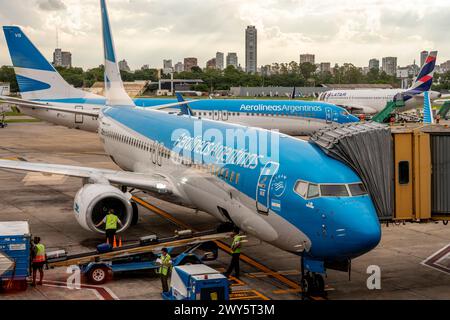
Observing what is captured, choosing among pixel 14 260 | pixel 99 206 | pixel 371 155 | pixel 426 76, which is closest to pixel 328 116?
pixel 426 76

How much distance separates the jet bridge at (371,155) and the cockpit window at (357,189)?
1.57 ft

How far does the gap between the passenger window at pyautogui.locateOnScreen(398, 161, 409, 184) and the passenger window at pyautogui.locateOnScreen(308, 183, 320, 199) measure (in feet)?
9.61

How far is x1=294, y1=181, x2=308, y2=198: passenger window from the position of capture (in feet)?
53.9

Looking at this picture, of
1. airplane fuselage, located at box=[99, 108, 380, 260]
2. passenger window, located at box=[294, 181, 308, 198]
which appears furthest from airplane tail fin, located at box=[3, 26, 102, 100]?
passenger window, located at box=[294, 181, 308, 198]

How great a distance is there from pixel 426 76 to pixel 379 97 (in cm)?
964

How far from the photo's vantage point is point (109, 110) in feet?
120

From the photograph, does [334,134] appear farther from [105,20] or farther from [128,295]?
[105,20]

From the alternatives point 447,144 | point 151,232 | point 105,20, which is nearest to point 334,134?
point 447,144

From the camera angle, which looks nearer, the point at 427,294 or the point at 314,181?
the point at 314,181

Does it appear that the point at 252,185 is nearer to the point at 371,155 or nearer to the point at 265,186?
the point at 265,186

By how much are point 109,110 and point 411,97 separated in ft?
183

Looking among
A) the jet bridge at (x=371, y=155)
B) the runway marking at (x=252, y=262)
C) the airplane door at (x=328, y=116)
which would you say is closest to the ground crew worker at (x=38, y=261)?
the runway marking at (x=252, y=262)

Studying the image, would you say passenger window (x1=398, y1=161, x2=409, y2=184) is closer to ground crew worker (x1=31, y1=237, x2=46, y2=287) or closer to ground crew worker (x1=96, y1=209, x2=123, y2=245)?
ground crew worker (x1=96, y1=209, x2=123, y2=245)

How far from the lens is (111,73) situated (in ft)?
133
